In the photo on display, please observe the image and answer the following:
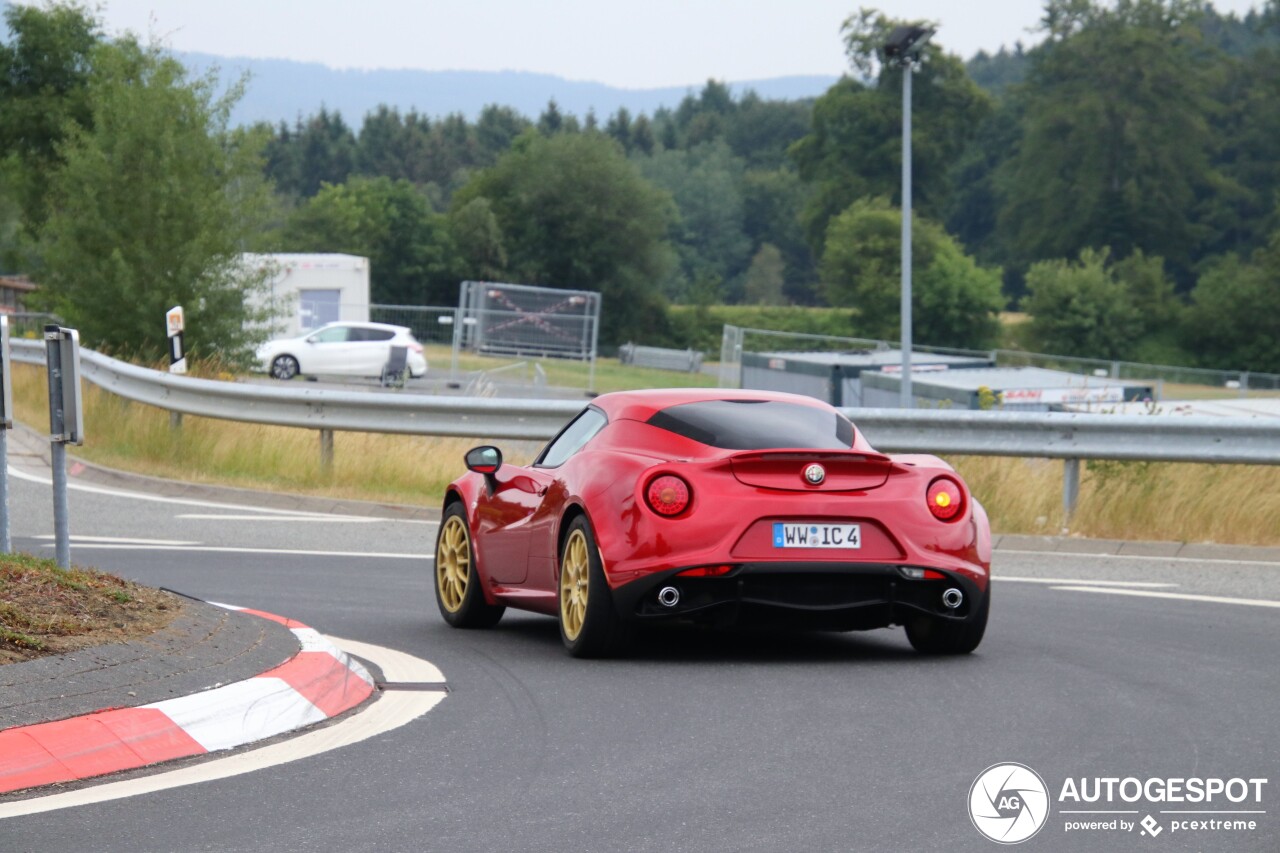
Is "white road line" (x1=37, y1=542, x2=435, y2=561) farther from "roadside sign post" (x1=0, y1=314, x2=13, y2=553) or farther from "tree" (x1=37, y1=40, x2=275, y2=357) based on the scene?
"tree" (x1=37, y1=40, x2=275, y2=357)

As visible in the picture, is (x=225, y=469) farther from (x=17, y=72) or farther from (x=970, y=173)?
(x=970, y=173)

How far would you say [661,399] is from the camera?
27.0 ft

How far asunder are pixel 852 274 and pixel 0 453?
96995 millimetres

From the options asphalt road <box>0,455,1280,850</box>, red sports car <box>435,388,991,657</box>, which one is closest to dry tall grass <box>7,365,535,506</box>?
asphalt road <box>0,455,1280,850</box>

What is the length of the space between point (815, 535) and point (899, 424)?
707 centimetres

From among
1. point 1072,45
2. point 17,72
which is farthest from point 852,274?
point 17,72

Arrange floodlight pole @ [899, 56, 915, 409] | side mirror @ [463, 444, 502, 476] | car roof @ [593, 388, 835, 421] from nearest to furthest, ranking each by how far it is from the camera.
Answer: car roof @ [593, 388, 835, 421]
side mirror @ [463, 444, 502, 476]
floodlight pole @ [899, 56, 915, 409]

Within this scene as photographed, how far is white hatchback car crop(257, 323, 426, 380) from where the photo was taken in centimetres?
4484

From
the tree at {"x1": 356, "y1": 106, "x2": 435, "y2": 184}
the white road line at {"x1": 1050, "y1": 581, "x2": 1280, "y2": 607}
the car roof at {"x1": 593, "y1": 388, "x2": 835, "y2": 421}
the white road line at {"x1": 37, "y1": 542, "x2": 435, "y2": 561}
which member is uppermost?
the tree at {"x1": 356, "y1": 106, "x2": 435, "y2": 184}

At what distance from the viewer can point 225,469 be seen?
1738cm

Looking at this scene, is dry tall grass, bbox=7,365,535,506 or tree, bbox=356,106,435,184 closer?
dry tall grass, bbox=7,365,535,506

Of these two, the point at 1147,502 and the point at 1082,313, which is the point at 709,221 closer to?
the point at 1082,313

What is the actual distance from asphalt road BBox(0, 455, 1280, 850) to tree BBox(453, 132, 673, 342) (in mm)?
94943

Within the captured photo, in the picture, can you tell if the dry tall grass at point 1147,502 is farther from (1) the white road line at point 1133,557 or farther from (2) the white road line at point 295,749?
(2) the white road line at point 295,749
